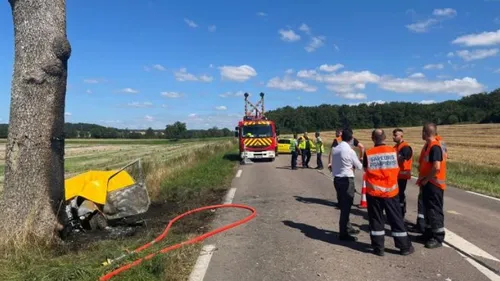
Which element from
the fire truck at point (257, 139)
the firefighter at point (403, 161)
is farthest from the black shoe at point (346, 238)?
the fire truck at point (257, 139)

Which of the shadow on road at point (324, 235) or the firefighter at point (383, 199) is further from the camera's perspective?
the shadow on road at point (324, 235)

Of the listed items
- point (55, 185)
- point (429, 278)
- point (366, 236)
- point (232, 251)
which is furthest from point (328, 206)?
point (55, 185)

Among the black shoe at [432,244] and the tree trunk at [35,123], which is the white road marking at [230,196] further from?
the black shoe at [432,244]

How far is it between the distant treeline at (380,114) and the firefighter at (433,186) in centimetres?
11061

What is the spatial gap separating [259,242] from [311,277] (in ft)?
5.73

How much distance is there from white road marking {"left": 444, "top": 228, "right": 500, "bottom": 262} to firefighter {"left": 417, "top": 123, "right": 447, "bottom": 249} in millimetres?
288

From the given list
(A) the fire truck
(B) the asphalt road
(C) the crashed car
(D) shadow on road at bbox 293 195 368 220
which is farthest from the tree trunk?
(A) the fire truck

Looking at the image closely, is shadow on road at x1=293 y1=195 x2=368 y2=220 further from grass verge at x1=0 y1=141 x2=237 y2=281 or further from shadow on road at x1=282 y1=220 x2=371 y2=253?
grass verge at x1=0 y1=141 x2=237 y2=281

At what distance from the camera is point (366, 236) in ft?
22.6

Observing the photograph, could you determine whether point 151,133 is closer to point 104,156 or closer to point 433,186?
point 104,156

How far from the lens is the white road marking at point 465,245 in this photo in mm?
5796

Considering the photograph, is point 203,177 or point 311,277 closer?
point 311,277

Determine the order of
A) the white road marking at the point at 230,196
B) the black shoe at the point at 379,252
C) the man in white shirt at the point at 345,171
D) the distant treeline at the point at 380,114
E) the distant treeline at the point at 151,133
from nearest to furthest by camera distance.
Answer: the black shoe at the point at 379,252, the man in white shirt at the point at 345,171, the white road marking at the point at 230,196, the distant treeline at the point at 380,114, the distant treeline at the point at 151,133

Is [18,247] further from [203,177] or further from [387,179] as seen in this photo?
[203,177]
